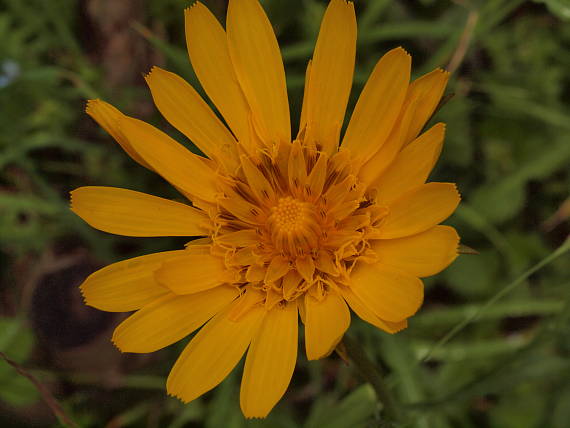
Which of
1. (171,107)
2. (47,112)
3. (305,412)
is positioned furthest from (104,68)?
(305,412)

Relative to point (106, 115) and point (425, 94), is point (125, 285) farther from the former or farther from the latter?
point (425, 94)

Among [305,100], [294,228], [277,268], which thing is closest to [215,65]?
[305,100]

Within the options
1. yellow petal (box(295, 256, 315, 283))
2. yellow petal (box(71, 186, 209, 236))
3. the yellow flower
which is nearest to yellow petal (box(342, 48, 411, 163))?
the yellow flower

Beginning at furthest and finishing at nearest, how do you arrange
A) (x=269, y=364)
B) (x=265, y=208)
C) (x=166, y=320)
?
(x=265, y=208) < (x=166, y=320) < (x=269, y=364)

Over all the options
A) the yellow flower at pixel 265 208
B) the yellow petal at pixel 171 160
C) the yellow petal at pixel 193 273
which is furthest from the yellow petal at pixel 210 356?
the yellow petal at pixel 171 160

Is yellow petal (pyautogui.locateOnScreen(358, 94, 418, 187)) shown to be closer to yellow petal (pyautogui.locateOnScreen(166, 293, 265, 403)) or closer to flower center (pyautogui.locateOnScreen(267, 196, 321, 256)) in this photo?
flower center (pyautogui.locateOnScreen(267, 196, 321, 256))

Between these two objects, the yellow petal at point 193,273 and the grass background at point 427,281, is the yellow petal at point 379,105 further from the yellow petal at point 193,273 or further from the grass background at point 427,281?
the grass background at point 427,281
